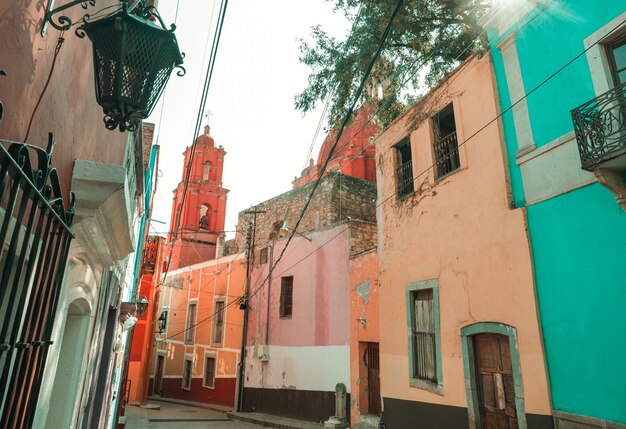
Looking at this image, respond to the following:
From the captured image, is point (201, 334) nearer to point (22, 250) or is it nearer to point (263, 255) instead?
point (263, 255)

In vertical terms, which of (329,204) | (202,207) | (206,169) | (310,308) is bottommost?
(310,308)

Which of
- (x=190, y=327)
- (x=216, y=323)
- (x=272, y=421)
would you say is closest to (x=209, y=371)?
(x=216, y=323)

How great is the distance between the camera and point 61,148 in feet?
8.80

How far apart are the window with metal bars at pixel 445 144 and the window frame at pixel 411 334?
7.69ft

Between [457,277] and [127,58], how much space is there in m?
7.09

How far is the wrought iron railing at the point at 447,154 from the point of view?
877cm

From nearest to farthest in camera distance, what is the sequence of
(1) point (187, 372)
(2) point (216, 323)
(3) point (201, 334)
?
(2) point (216, 323) < (3) point (201, 334) < (1) point (187, 372)

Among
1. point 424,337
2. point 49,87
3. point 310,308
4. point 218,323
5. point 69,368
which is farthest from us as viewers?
point 218,323

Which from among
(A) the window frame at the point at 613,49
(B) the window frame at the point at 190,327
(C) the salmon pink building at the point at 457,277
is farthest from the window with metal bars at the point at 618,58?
(B) the window frame at the point at 190,327

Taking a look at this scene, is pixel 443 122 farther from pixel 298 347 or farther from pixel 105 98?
pixel 298 347

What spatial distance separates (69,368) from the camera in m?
4.12

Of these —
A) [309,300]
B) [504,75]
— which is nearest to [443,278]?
[504,75]

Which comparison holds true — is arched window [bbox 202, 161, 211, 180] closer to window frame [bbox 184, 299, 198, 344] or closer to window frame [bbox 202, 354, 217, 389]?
window frame [bbox 184, 299, 198, 344]

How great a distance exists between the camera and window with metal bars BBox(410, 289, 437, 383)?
8.49 meters
